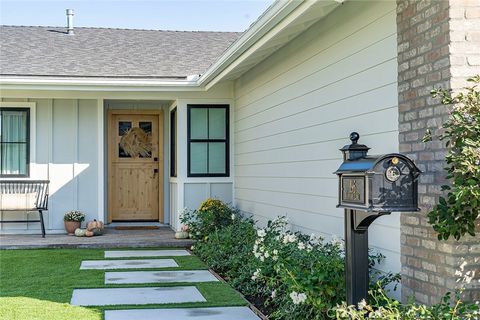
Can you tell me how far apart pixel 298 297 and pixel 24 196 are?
289 inches

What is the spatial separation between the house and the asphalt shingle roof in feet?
0.14

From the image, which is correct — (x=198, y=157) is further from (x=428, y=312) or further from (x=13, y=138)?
(x=428, y=312)

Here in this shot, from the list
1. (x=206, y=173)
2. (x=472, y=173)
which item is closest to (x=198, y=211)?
(x=206, y=173)

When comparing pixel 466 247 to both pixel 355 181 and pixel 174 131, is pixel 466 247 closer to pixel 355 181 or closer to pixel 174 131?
pixel 355 181

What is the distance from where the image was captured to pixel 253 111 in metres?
9.80

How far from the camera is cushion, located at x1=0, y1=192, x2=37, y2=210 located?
431 inches

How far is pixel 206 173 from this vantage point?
1134 cm

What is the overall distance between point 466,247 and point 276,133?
466 centimetres

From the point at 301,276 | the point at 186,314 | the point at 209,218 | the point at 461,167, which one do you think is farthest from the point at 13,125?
the point at 461,167

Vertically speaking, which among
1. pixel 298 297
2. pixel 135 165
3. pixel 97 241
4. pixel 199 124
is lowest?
pixel 97 241

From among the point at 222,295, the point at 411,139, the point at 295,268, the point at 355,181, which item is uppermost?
the point at 411,139

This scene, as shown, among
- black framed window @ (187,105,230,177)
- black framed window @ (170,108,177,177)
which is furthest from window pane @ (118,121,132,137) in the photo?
black framed window @ (187,105,230,177)

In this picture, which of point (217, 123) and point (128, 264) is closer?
point (128, 264)

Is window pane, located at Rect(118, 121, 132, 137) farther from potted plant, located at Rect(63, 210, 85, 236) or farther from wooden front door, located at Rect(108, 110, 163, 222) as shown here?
potted plant, located at Rect(63, 210, 85, 236)
